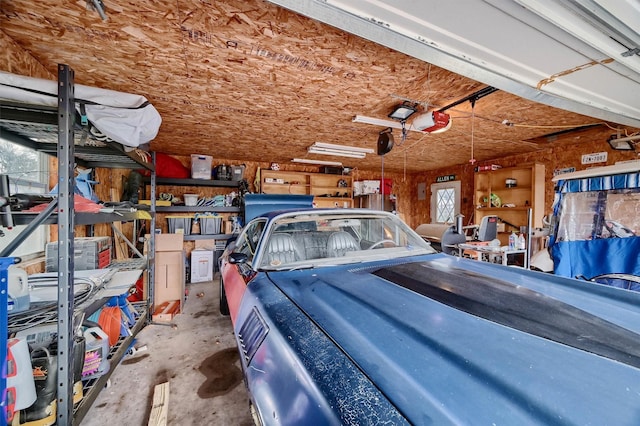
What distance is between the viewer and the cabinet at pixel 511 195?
4758 mm

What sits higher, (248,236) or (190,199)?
(190,199)

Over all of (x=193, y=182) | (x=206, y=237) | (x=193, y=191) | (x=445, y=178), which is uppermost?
(x=445, y=178)

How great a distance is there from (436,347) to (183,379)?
6.64ft

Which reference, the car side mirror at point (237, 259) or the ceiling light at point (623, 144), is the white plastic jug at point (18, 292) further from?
the ceiling light at point (623, 144)

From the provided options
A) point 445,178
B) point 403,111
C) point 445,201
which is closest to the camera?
point 403,111

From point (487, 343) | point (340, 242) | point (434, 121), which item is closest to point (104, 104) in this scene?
point (340, 242)

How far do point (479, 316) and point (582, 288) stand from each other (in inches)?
33.8

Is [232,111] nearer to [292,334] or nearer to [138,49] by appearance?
[138,49]

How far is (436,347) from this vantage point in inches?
31.4

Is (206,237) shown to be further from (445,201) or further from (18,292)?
(445,201)

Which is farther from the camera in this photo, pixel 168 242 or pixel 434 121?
pixel 168 242

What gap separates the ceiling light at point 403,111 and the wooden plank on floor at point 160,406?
326 cm

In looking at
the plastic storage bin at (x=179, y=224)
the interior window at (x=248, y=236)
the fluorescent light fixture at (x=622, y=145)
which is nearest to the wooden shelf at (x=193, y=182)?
the plastic storage bin at (x=179, y=224)

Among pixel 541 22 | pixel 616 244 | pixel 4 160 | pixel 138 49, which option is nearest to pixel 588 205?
pixel 616 244
